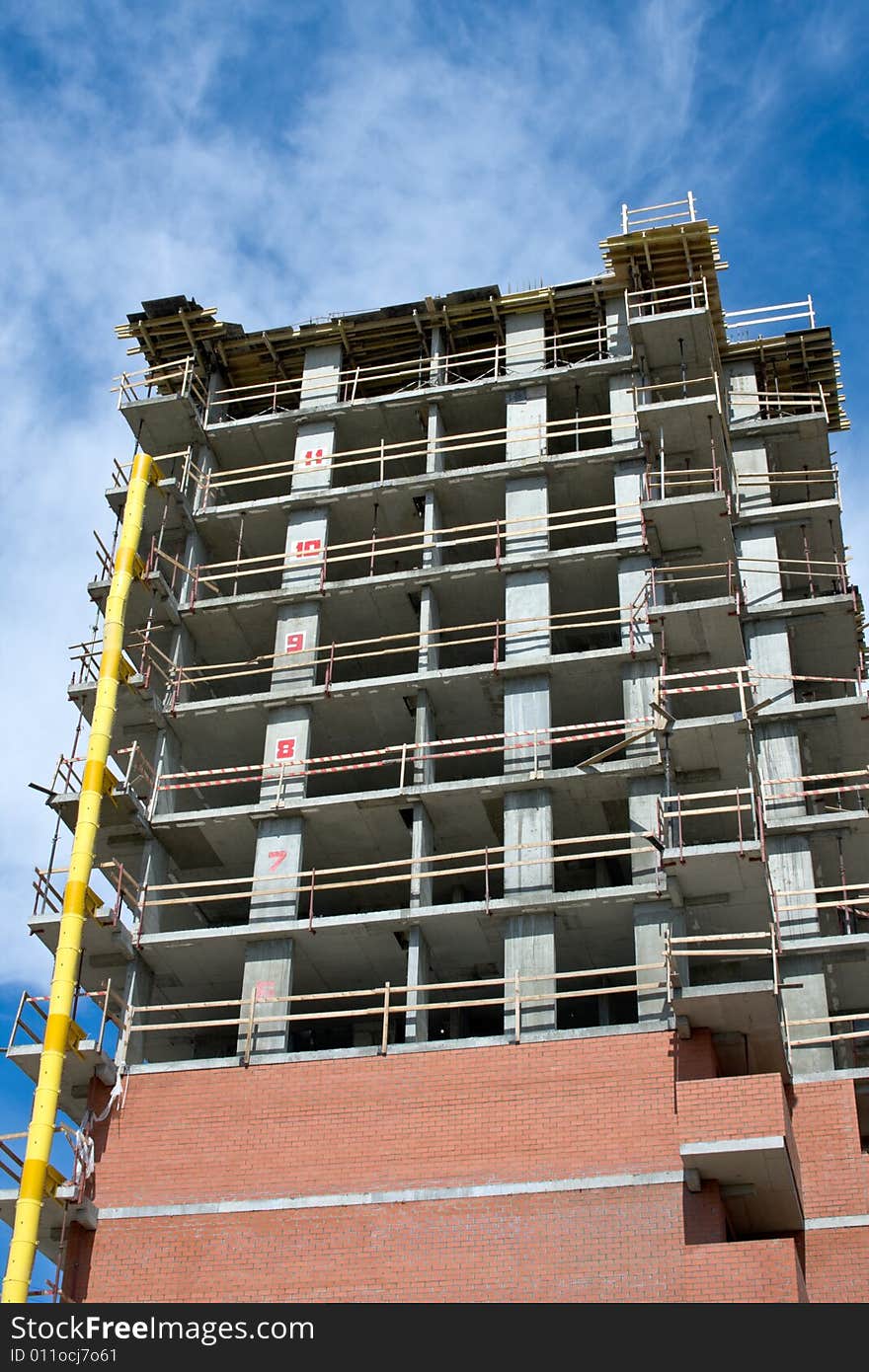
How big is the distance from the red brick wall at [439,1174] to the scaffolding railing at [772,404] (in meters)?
17.8

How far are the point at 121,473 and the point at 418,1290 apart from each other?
20001 mm

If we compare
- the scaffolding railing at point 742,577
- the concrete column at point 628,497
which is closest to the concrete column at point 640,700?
the scaffolding railing at point 742,577

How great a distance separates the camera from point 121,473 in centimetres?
4125

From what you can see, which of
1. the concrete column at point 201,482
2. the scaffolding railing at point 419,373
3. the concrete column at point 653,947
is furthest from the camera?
the concrete column at point 201,482

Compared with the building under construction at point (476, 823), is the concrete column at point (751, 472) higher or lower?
higher

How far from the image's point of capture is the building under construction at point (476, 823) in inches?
1161

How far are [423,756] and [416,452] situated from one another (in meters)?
8.36

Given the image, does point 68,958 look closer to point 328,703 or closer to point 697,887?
point 328,703

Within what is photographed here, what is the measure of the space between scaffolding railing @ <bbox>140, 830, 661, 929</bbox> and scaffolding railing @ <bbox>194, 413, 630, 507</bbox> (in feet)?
28.2

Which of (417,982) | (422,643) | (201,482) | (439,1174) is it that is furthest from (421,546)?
(439,1174)

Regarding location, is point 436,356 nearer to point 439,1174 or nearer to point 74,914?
point 74,914

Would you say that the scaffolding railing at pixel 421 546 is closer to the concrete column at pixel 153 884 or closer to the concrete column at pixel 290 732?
the concrete column at pixel 290 732

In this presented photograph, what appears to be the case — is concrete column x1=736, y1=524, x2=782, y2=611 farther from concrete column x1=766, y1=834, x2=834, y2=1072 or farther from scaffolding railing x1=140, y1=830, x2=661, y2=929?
scaffolding railing x1=140, y1=830, x2=661, y2=929
